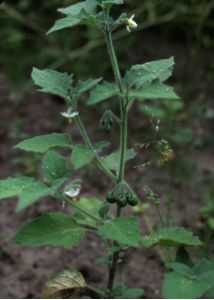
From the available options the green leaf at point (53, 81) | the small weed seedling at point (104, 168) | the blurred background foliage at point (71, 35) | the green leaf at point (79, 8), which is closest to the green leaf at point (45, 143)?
the small weed seedling at point (104, 168)

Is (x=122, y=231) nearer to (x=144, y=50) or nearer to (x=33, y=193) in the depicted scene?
(x=33, y=193)

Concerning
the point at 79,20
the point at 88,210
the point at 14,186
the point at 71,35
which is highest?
the point at 79,20

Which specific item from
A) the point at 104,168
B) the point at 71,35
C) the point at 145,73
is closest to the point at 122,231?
the point at 104,168

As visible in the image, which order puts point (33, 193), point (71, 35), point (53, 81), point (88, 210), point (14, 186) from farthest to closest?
point (71, 35)
point (88, 210)
point (53, 81)
point (14, 186)
point (33, 193)

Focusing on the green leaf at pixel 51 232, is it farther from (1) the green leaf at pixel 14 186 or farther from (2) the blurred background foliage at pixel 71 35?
(2) the blurred background foliage at pixel 71 35

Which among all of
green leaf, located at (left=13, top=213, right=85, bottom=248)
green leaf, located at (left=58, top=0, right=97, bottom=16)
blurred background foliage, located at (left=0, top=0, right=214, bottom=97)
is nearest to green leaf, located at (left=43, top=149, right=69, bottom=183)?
green leaf, located at (left=13, top=213, right=85, bottom=248)

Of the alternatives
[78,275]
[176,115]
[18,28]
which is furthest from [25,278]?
[18,28]

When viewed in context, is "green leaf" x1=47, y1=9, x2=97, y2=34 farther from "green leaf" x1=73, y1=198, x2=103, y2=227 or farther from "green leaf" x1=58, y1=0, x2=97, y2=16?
"green leaf" x1=73, y1=198, x2=103, y2=227

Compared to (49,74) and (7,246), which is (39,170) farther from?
(49,74)
